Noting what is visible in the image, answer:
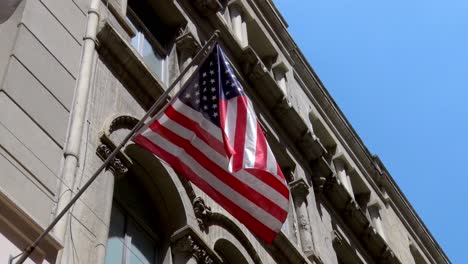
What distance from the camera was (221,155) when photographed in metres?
10.7

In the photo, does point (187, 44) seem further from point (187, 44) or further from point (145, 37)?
point (145, 37)

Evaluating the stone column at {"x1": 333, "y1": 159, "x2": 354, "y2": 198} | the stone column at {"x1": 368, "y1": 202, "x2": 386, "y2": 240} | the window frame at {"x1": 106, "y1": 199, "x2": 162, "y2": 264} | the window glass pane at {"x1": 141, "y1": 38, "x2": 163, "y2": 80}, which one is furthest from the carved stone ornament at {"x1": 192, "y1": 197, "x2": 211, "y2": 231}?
the stone column at {"x1": 368, "y1": 202, "x2": 386, "y2": 240}

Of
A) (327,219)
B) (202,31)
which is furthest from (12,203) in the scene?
(327,219)

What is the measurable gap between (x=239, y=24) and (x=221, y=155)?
13666mm

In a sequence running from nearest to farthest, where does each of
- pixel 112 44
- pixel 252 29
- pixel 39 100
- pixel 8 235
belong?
pixel 8 235 → pixel 39 100 → pixel 112 44 → pixel 252 29

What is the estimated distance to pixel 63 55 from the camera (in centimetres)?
1189

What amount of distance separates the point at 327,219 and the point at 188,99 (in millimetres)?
12201

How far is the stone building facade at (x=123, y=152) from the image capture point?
9.82 meters

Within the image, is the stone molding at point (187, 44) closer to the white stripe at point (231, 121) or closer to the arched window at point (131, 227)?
the arched window at point (131, 227)

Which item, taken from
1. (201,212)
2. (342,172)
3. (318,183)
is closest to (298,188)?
(318,183)

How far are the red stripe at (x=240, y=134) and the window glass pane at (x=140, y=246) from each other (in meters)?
2.66

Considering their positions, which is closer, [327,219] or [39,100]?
[39,100]

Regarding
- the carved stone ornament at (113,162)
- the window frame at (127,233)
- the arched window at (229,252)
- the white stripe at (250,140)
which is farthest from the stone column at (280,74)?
the white stripe at (250,140)

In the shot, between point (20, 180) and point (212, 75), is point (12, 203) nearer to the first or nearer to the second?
point (20, 180)
